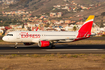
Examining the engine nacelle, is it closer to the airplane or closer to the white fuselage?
the airplane

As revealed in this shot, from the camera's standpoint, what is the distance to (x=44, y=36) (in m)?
40.2

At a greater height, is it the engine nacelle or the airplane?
the airplane

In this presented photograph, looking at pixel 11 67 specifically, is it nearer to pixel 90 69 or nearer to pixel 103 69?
pixel 90 69

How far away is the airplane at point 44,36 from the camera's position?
1505 inches

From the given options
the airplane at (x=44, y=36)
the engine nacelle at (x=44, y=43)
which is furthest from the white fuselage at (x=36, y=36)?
the engine nacelle at (x=44, y=43)

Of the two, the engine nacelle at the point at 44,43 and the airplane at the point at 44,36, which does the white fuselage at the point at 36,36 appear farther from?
the engine nacelle at the point at 44,43

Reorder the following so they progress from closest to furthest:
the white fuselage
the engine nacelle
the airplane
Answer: the engine nacelle, the airplane, the white fuselage

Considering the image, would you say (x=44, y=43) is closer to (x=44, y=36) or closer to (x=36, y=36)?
(x=36, y=36)

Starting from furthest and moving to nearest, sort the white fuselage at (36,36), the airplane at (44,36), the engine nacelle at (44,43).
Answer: the white fuselage at (36,36) < the airplane at (44,36) < the engine nacelle at (44,43)

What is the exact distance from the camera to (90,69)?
1975 centimetres

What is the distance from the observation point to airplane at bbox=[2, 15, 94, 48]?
1505 inches

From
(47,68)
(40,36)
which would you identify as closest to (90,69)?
(47,68)

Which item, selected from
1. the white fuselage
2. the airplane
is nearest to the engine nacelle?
the airplane

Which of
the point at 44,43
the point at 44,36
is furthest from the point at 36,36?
the point at 44,43
